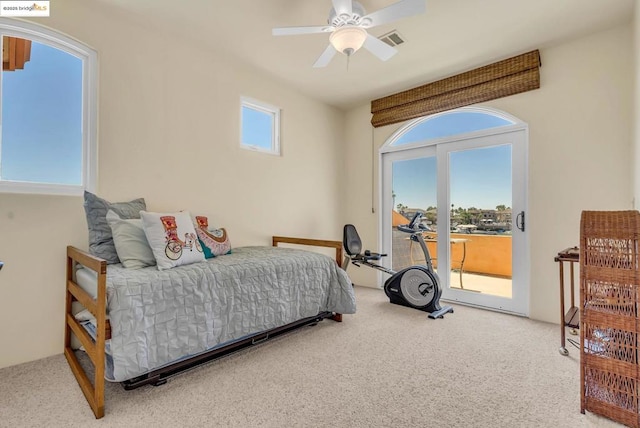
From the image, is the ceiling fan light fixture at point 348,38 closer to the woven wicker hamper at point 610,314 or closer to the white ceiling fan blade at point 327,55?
the white ceiling fan blade at point 327,55

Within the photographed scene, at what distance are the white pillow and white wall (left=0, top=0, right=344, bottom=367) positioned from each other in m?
0.39

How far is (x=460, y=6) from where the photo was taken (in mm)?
2242

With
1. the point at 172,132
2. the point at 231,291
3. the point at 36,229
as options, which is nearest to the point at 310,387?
the point at 231,291

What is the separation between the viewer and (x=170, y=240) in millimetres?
2010

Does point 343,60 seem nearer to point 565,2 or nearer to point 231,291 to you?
point 565,2

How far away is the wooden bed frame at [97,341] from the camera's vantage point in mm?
1454

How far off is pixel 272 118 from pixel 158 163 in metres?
1.52

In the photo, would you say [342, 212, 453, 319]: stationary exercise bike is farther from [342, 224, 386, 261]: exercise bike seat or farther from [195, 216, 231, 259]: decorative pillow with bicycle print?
[195, 216, 231, 259]: decorative pillow with bicycle print

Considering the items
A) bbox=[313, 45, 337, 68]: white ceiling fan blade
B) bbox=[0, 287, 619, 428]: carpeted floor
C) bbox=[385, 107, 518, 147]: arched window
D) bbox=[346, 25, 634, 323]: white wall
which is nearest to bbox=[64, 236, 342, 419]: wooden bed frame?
bbox=[0, 287, 619, 428]: carpeted floor

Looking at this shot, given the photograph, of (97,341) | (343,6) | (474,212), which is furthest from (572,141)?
(97,341)

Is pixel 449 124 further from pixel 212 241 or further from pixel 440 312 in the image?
pixel 212 241

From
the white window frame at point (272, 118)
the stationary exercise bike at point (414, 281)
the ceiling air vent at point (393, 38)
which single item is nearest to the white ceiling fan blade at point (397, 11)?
the ceiling air vent at point (393, 38)

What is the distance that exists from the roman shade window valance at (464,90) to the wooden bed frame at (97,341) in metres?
A: 2.72

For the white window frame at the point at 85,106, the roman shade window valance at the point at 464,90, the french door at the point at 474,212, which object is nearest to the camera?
the white window frame at the point at 85,106
